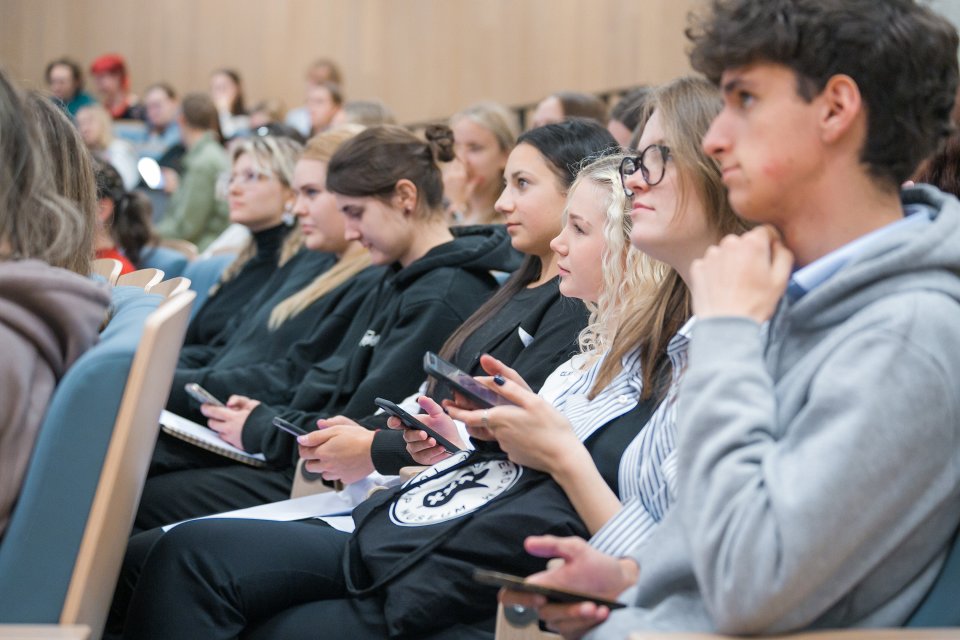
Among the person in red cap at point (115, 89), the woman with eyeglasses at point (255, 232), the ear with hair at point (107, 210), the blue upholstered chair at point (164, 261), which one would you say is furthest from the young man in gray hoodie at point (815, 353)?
the person in red cap at point (115, 89)

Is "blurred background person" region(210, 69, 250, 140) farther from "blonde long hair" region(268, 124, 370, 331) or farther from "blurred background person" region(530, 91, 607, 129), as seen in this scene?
"blonde long hair" region(268, 124, 370, 331)

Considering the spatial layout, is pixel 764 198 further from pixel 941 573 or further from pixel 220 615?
pixel 220 615

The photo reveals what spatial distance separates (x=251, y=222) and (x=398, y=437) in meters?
1.99

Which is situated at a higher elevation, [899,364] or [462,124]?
[899,364]

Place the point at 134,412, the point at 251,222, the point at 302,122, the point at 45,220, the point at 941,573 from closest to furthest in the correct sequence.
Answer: the point at 941,573 < the point at 134,412 < the point at 45,220 < the point at 251,222 < the point at 302,122

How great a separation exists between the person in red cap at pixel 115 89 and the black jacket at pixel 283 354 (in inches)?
257

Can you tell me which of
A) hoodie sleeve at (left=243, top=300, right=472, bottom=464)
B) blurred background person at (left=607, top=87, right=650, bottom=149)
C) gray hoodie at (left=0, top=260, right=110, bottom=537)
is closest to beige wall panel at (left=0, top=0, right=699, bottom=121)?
blurred background person at (left=607, top=87, right=650, bottom=149)

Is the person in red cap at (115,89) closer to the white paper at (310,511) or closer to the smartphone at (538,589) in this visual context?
the white paper at (310,511)

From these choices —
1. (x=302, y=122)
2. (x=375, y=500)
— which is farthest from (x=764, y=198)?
(x=302, y=122)

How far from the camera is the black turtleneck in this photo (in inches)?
156

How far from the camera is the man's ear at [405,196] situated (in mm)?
2902

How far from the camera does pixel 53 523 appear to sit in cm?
135

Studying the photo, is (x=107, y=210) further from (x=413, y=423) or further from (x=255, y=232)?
(x=413, y=423)

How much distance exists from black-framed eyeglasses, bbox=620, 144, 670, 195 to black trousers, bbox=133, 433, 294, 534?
1.41 m
